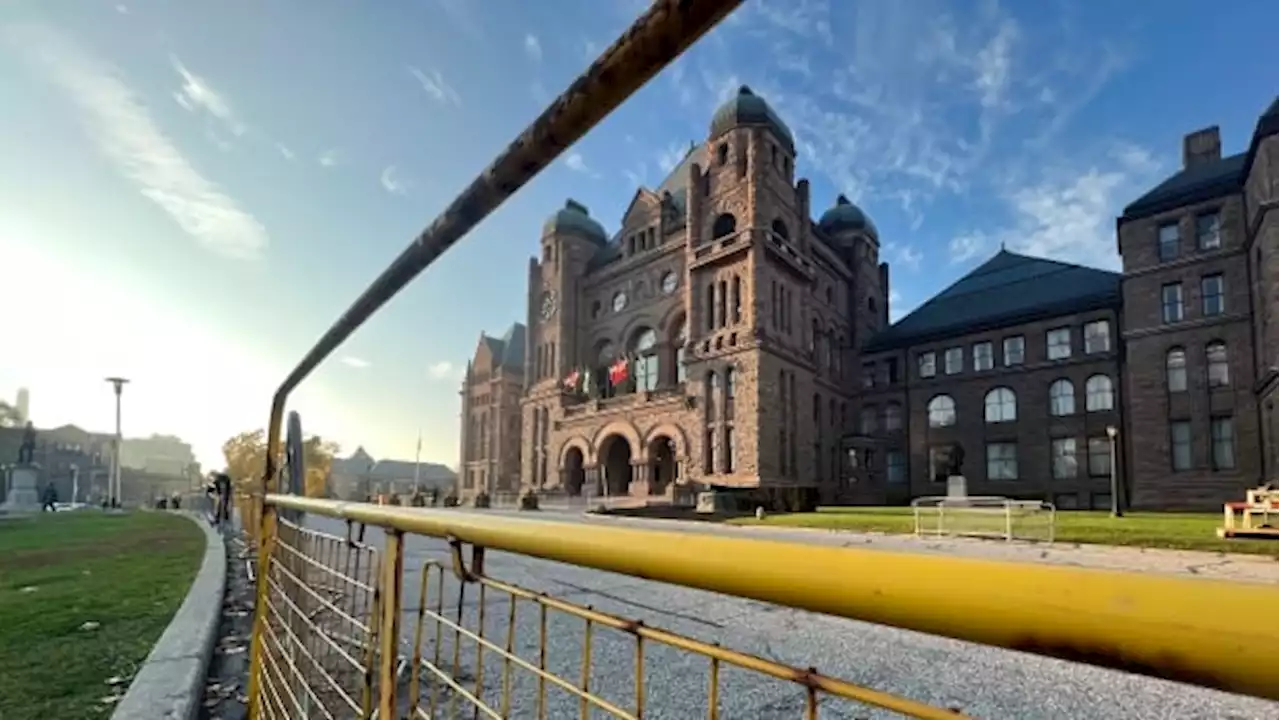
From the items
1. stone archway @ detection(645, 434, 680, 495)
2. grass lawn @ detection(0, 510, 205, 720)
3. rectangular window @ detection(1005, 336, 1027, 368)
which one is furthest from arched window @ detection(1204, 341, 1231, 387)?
grass lawn @ detection(0, 510, 205, 720)

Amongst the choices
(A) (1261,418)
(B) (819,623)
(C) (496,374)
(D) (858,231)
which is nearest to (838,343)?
(D) (858,231)

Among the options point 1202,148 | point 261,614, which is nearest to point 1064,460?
point 1202,148

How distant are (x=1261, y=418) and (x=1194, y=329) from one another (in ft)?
14.9

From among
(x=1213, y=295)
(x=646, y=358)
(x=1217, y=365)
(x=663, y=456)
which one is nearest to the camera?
(x=1217, y=365)

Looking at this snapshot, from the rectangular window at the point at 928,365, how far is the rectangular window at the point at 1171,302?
1157 cm

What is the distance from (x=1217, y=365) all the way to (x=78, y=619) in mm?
37870

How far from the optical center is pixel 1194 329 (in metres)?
30.9

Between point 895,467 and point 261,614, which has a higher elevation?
point 261,614

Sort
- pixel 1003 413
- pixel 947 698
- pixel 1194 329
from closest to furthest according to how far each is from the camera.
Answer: pixel 947 698, pixel 1194 329, pixel 1003 413

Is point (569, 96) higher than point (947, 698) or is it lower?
higher

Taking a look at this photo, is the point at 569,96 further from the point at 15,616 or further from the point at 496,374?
the point at 496,374

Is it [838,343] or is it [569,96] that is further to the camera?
[838,343]

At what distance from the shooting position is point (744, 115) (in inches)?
1452

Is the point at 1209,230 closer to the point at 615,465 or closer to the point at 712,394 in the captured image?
the point at 712,394
